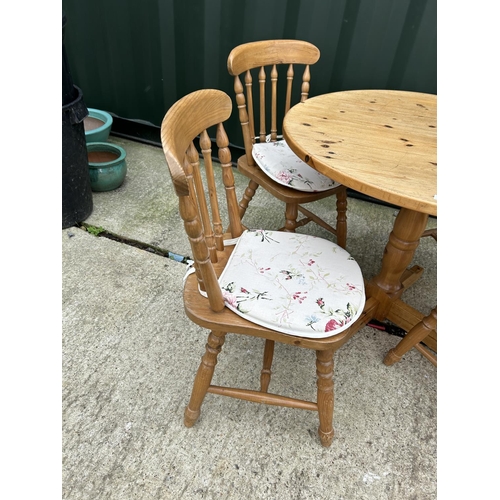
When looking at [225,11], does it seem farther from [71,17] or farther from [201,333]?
[201,333]

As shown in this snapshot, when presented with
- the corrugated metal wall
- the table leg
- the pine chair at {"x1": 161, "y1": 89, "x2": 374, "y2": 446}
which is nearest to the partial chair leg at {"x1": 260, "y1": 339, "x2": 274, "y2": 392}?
the pine chair at {"x1": 161, "y1": 89, "x2": 374, "y2": 446}

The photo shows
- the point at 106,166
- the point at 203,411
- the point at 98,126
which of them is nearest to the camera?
the point at 203,411

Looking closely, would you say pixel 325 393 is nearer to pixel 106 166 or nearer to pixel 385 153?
pixel 385 153

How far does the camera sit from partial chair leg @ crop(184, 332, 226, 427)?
1.28 m

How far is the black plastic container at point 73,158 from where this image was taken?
201cm

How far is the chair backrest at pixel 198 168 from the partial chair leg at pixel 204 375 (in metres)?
0.19

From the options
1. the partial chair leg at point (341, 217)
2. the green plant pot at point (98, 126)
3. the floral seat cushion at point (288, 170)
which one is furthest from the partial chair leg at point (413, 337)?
the green plant pot at point (98, 126)

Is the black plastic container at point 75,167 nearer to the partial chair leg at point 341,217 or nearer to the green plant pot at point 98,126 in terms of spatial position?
the green plant pot at point 98,126

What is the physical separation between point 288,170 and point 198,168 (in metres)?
0.77

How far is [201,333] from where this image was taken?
69.5 inches

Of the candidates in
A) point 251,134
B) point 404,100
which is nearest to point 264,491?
point 251,134

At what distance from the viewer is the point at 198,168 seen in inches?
44.8

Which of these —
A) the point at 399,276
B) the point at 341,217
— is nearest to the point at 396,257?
the point at 399,276

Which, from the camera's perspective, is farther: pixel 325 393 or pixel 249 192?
pixel 249 192
